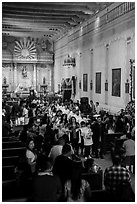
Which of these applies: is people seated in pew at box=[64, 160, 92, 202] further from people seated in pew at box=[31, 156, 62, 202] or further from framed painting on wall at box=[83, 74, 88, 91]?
framed painting on wall at box=[83, 74, 88, 91]

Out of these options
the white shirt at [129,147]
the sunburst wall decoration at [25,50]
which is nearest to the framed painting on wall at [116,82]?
the white shirt at [129,147]

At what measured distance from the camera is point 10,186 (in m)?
6.01

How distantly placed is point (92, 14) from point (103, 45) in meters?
2.83

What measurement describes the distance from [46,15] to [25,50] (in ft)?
37.6

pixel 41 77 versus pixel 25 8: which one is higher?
pixel 25 8

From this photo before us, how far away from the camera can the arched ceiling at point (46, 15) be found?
18359 mm

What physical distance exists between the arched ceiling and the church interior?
0.06 m

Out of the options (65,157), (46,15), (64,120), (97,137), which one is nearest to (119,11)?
(64,120)

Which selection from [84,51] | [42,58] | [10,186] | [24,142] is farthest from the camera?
[42,58]

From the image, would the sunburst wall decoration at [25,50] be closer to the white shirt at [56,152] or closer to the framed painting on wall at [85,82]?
the framed painting on wall at [85,82]

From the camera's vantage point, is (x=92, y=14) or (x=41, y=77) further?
(x=41, y=77)

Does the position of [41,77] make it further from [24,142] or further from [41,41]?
[24,142]

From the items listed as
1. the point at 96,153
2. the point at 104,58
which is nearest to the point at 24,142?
the point at 96,153

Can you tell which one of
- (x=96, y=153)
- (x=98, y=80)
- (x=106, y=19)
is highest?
(x=106, y=19)
